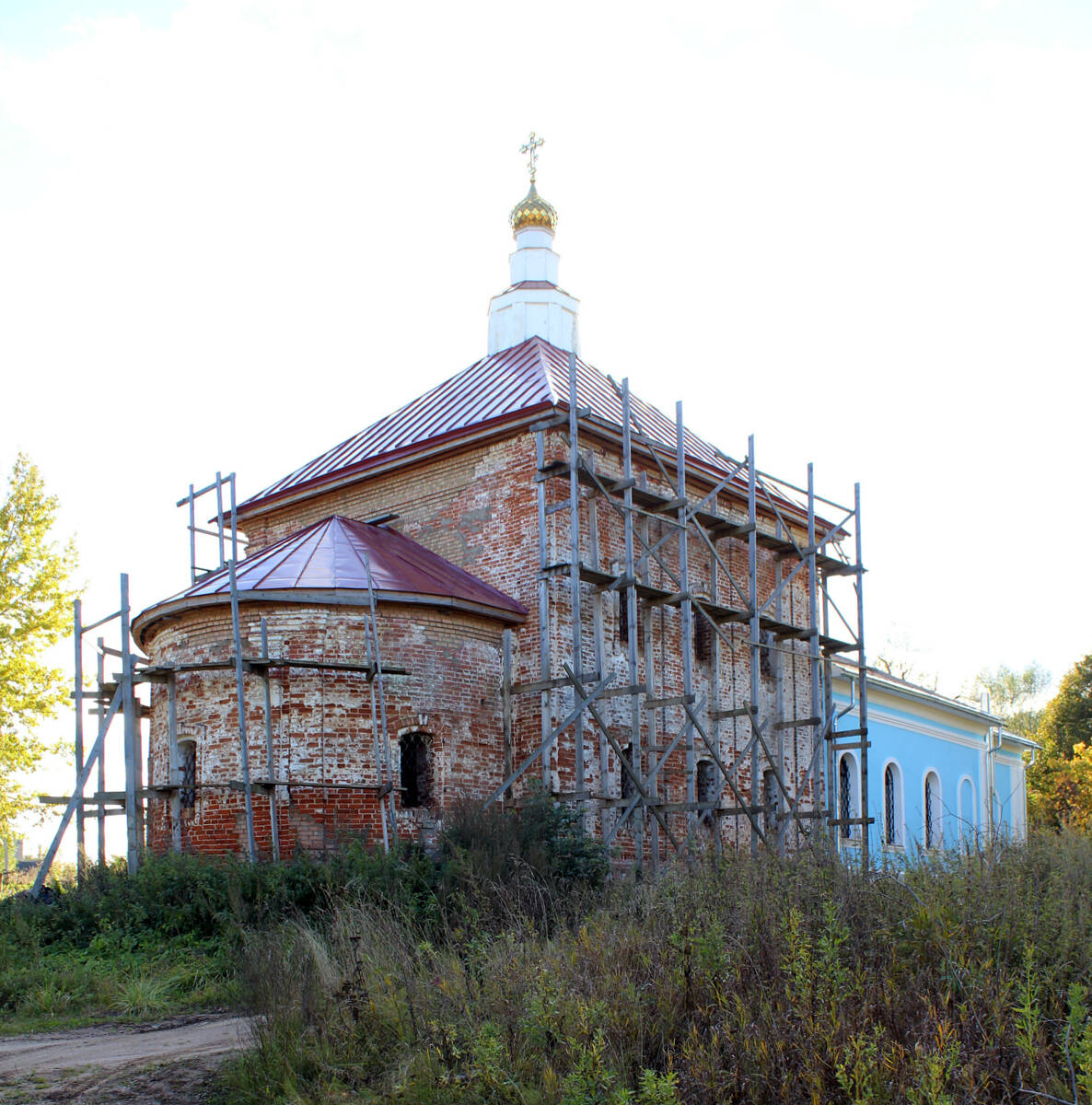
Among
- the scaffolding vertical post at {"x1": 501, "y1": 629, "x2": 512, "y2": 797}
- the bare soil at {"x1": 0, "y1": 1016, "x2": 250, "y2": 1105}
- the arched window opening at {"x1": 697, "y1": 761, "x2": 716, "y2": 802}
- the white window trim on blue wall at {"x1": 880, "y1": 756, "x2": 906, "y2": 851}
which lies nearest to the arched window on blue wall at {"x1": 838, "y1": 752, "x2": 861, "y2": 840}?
the white window trim on blue wall at {"x1": 880, "y1": 756, "x2": 906, "y2": 851}

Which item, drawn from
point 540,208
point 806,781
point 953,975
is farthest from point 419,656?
point 540,208

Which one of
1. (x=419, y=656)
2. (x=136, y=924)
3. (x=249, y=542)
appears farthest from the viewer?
(x=249, y=542)

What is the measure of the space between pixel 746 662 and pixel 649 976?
43.1ft

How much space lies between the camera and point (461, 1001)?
7.50 m

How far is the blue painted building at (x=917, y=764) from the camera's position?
23125 millimetres

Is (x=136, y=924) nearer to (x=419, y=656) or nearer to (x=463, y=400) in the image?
(x=419, y=656)

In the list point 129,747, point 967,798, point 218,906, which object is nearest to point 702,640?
point 129,747

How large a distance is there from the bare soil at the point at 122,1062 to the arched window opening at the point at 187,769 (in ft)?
19.6

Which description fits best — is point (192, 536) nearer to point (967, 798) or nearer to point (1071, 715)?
point (967, 798)

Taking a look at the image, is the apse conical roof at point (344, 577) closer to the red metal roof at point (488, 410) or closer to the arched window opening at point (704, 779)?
the red metal roof at point (488, 410)

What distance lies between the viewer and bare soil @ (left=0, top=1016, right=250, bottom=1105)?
7.36 metres

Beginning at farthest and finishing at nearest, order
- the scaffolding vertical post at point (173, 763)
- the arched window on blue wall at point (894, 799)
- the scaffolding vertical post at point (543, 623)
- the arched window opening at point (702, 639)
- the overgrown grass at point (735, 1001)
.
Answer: the arched window on blue wall at point (894, 799)
the arched window opening at point (702, 639)
the scaffolding vertical post at point (543, 623)
the scaffolding vertical post at point (173, 763)
the overgrown grass at point (735, 1001)

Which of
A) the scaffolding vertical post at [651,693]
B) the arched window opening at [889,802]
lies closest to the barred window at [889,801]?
the arched window opening at [889,802]

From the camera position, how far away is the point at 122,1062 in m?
8.10
